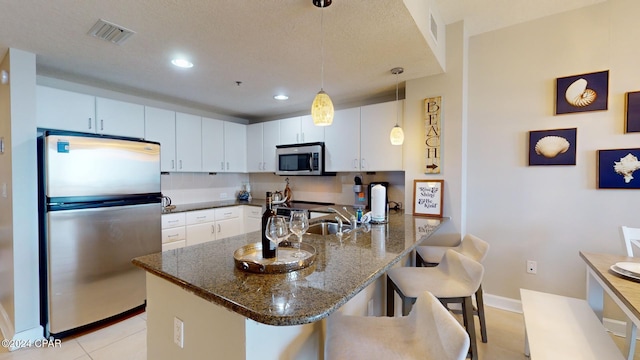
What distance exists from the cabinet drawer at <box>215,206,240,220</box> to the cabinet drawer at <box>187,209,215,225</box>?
9 cm

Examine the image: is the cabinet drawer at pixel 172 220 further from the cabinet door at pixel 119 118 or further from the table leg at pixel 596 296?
the table leg at pixel 596 296

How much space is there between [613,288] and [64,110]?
Answer: 4.12m

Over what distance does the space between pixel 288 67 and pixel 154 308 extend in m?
2.01

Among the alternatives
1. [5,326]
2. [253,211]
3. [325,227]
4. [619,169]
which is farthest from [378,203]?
[5,326]

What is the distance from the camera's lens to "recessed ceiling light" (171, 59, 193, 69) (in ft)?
7.32

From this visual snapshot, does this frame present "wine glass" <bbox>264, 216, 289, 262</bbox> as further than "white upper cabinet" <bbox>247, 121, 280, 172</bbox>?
No

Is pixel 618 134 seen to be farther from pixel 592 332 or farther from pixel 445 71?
pixel 592 332

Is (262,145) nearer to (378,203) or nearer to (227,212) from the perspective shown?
(227,212)

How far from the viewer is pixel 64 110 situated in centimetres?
250

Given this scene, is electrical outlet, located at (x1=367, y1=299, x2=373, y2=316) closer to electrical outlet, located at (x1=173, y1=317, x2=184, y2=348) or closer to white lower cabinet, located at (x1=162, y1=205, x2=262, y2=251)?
electrical outlet, located at (x1=173, y1=317, x2=184, y2=348)

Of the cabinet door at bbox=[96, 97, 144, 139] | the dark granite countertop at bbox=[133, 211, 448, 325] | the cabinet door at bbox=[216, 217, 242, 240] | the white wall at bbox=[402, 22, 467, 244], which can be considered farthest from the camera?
the cabinet door at bbox=[216, 217, 242, 240]

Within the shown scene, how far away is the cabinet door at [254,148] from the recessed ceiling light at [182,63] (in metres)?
1.83

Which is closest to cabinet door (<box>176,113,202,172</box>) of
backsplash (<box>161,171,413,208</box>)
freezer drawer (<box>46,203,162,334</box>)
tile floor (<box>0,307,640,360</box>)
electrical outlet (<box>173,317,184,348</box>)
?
backsplash (<box>161,171,413,208</box>)

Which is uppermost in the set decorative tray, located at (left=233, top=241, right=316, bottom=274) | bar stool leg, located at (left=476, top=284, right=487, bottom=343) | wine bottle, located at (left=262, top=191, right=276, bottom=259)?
→ wine bottle, located at (left=262, top=191, right=276, bottom=259)
